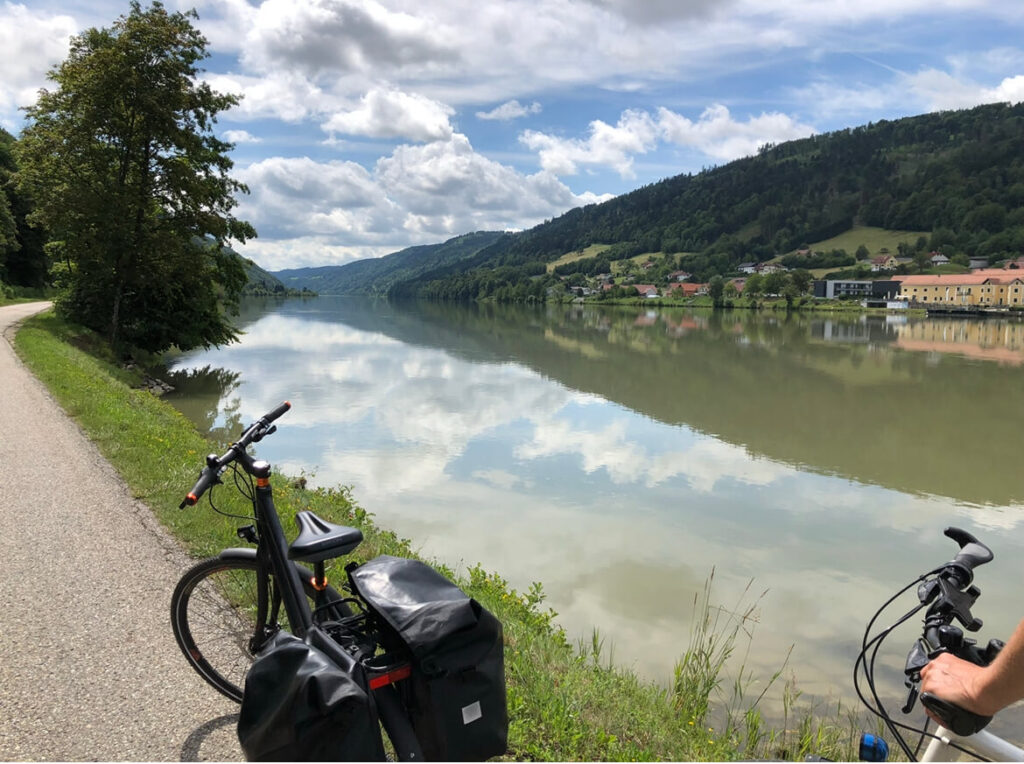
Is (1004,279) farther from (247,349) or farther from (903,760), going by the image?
(903,760)

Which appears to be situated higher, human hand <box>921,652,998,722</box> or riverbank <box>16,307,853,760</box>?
human hand <box>921,652,998,722</box>

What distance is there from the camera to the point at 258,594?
12.1 feet

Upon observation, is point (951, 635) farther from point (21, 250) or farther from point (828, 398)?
point (21, 250)

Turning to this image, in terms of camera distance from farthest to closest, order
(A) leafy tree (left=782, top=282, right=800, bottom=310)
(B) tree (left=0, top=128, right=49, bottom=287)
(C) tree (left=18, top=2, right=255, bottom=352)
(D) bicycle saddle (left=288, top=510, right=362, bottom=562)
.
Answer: (A) leafy tree (left=782, top=282, right=800, bottom=310), (B) tree (left=0, top=128, right=49, bottom=287), (C) tree (left=18, top=2, right=255, bottom=352), (D) bicycle saddle (left=288, top=510, right=362, bottom=562)

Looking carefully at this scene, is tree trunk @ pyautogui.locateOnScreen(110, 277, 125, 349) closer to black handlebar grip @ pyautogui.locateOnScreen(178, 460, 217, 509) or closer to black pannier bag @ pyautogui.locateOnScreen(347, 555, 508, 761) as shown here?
black handlebar grip @ pyautogui.locateOnScreen(178, 460, 217, 509)

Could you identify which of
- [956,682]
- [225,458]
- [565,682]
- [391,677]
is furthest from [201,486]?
[956,682]

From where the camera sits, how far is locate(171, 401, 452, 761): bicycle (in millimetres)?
2533

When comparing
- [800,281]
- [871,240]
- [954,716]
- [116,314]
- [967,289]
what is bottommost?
[967,289]

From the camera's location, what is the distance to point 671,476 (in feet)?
45.0

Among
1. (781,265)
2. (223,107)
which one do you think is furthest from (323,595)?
(781,265)

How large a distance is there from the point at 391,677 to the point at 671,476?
468 inches

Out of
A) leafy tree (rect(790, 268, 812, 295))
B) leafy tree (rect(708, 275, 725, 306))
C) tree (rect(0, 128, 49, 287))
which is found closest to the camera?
tree (rect(0, 128, 49, 287))

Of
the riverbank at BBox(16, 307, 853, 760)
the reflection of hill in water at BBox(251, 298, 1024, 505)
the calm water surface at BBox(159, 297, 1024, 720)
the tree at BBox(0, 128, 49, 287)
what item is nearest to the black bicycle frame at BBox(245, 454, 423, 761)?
the riverbank at BBox(16, 307, 853, 760)

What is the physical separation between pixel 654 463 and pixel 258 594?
1198 centimetres
